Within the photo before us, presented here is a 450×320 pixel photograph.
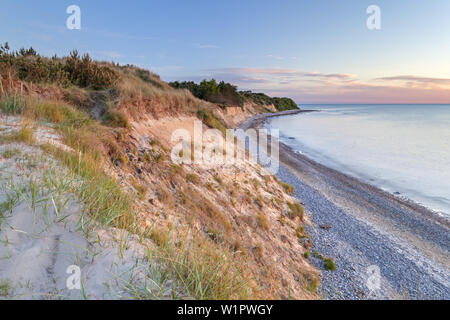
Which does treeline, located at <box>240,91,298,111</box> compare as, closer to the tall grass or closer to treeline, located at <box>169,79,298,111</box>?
treeline, located at <box>169,79,298,111</box>

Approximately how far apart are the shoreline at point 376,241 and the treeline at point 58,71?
1118 cm

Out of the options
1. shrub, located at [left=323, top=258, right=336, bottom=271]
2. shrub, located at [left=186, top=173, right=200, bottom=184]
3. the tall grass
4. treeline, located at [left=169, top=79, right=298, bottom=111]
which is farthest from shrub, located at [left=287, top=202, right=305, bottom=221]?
treeline, located at [left=169, top=79, right=298, bottom=111]

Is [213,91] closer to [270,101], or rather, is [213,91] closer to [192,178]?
[192,178]

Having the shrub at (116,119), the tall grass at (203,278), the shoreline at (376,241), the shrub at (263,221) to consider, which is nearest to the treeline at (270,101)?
the shoreline at (376,241)

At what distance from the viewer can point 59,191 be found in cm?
300

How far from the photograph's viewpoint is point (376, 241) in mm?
10320

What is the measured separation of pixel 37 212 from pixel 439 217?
63.9 ft

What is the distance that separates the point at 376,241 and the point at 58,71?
15540mm

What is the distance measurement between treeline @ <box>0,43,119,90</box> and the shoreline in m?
11.2

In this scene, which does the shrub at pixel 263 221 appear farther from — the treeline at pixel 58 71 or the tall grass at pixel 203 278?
the treeline at pixel 58 71

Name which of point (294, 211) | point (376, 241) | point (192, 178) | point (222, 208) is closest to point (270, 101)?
point (294, 211)

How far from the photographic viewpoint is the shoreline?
24.9 feet

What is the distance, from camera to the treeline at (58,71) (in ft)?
25.9

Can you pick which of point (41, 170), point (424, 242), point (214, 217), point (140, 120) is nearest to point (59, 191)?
point (41, 170)
